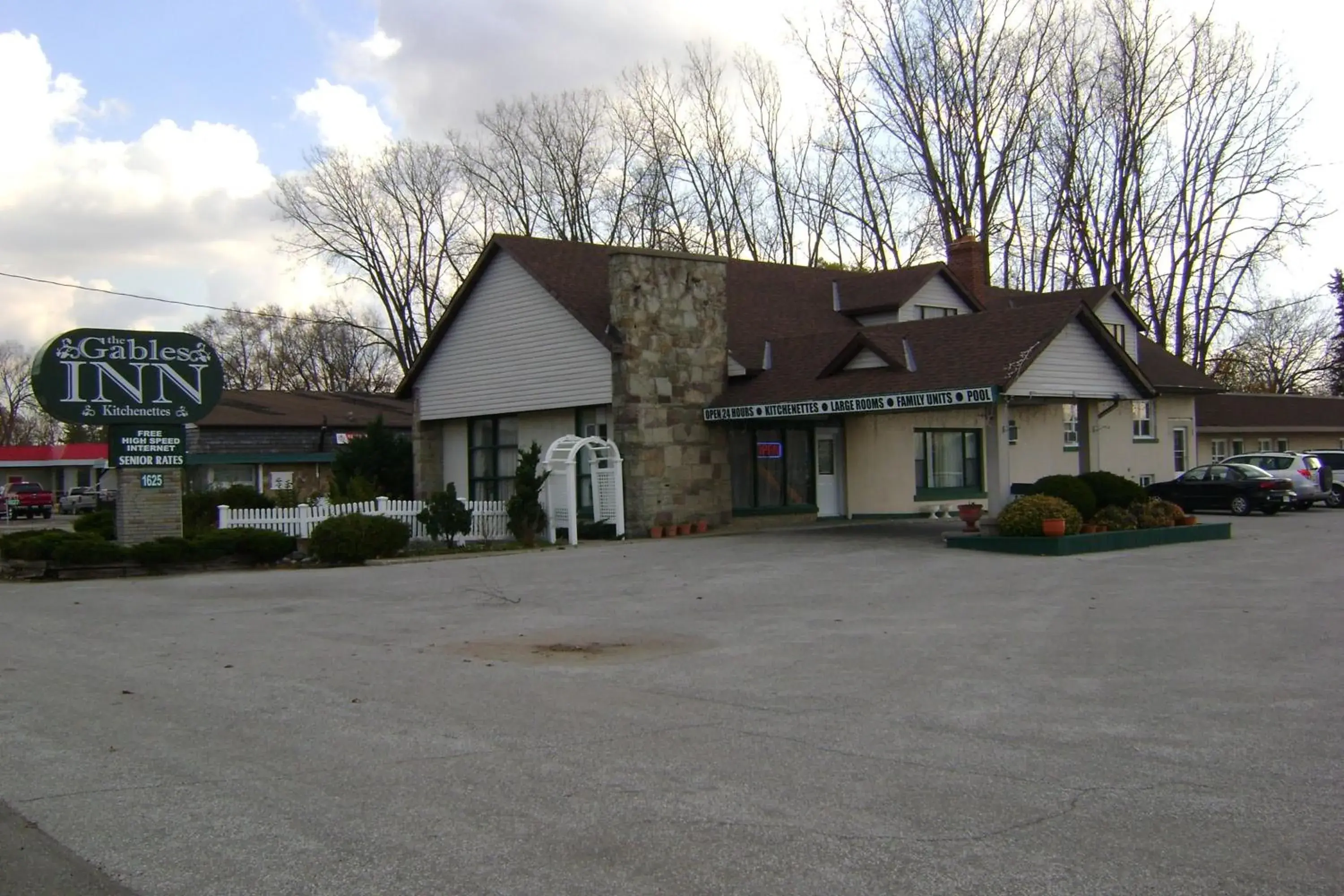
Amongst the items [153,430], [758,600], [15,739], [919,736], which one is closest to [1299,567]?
[758,600]

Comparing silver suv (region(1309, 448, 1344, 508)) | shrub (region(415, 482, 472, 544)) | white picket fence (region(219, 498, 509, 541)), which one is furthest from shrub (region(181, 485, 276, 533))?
silver suv (region(1309, 448, 1344, 508))

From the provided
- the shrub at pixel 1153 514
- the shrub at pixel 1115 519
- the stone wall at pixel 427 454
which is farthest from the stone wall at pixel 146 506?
the shrub at pixel 1153 514

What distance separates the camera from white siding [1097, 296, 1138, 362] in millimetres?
33969

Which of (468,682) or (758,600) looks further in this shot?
(758,600)

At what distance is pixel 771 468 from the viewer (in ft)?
94.9

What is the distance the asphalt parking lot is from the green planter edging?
5.07 meters

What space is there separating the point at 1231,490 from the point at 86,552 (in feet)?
85.8

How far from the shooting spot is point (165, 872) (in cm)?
545

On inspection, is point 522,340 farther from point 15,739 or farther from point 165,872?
point 165,872

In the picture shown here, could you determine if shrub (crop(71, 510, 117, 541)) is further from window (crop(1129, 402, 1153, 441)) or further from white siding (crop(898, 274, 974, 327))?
window (crop(1129, 402, 1153, 441))

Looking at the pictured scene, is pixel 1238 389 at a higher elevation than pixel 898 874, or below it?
higher

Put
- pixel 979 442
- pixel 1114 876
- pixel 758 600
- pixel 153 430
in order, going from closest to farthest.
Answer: pixel 1114 876 < pixel 758 600 < pixel 153 430 < pixel 979 442

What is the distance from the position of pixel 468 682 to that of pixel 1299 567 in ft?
44.4

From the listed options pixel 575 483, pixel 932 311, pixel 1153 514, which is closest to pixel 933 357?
pixel 1153 514
